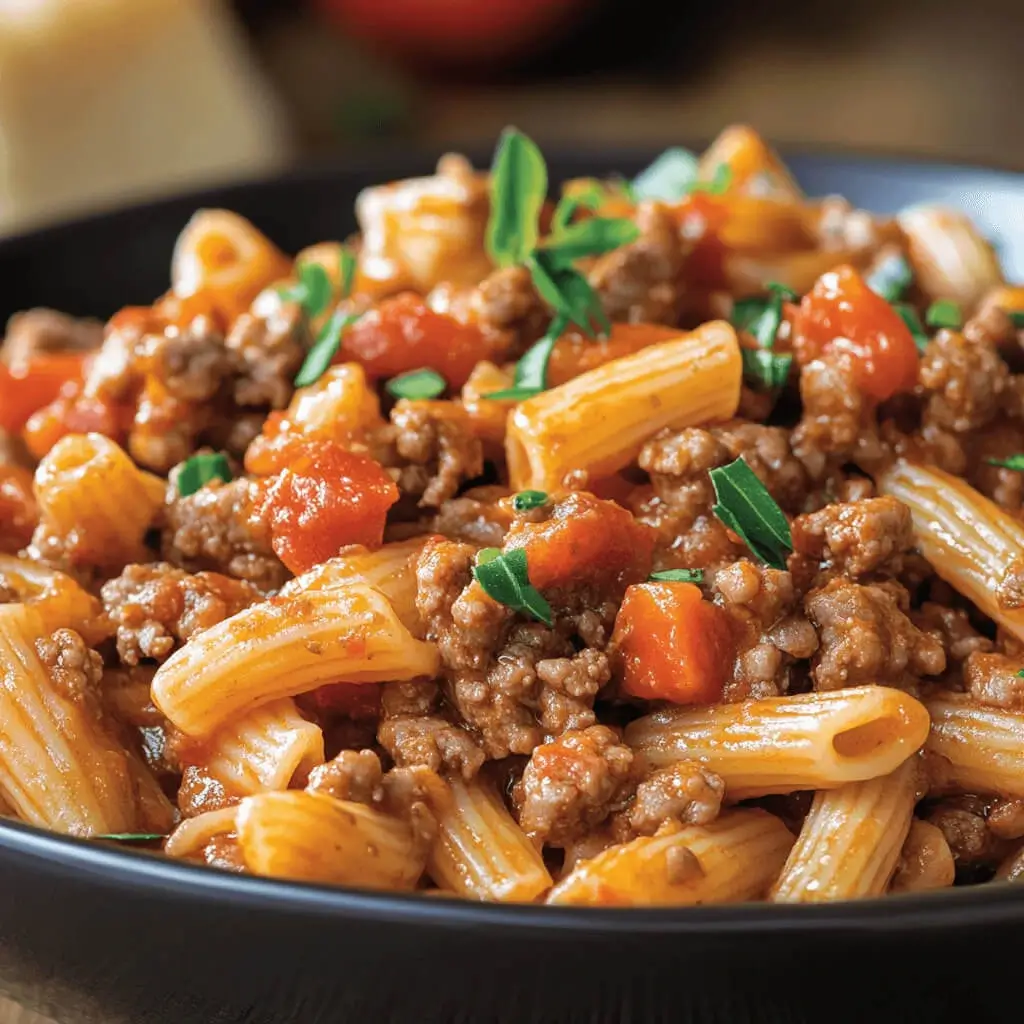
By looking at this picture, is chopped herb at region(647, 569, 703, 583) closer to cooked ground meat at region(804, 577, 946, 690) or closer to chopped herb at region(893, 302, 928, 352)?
cooked ground meat at region(804, 577, 946, 690)

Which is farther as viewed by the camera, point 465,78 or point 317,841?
point 465,78

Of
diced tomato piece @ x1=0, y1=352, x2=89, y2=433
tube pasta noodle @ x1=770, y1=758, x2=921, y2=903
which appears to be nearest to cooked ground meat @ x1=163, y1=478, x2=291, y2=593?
diced tomato piece @ x1=0, y1=352, x2=89, y2=433

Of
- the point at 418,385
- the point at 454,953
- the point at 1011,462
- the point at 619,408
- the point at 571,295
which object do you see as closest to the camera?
the point at 454,953

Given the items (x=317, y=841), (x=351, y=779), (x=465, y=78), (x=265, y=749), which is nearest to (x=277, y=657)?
(x=265, y=749)

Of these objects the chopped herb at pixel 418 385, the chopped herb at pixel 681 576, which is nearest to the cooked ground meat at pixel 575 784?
the chopped herb at pixel 681 576

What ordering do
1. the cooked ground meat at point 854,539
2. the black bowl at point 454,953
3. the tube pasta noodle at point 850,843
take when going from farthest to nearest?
the cooked ground meat at point 854,539 → the tube pasta noodle at point 850,843 → the black bowl at point 454,953

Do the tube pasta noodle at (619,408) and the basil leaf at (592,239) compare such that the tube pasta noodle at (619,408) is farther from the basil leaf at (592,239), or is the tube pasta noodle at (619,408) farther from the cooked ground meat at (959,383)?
the basil leaf at (592,239)

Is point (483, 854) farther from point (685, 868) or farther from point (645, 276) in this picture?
point (645, 276)
